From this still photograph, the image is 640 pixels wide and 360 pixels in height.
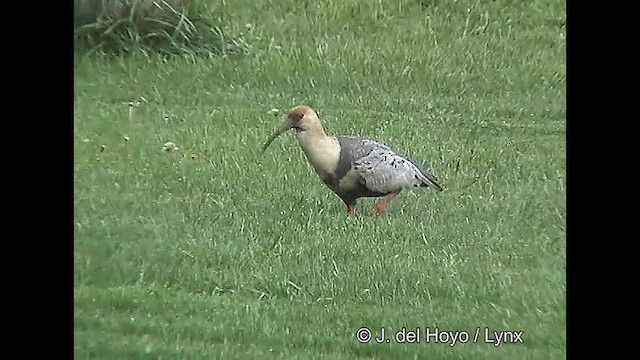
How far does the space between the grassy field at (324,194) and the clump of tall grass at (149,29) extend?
3 cm

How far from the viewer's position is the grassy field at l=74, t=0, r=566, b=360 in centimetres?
296

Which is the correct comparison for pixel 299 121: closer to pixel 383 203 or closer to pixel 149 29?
pixel 383 203

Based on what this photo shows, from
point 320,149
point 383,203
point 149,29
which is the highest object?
point 149,29

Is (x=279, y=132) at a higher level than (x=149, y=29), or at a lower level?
lower

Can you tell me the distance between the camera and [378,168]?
9.93ft

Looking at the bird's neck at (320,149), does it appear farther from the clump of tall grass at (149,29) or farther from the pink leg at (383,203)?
the clump of tall grass at (149,29)

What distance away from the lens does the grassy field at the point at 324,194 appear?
2.96 metres

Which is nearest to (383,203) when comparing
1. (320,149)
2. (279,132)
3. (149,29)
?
(320,149)

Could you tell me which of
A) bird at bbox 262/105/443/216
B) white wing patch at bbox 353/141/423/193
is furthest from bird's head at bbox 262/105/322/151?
white wing patch at bbox 353/141/423/193

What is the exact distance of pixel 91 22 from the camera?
304cm

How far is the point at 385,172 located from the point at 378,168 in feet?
0.07

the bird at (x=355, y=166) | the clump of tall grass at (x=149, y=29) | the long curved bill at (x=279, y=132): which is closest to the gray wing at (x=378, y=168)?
the bird at (x=355, y=166)

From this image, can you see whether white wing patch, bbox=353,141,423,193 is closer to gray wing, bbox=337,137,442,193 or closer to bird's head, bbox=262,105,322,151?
gray wing, bbox=337,137,442,193

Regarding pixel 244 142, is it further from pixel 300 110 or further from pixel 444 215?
pixel 444 215
